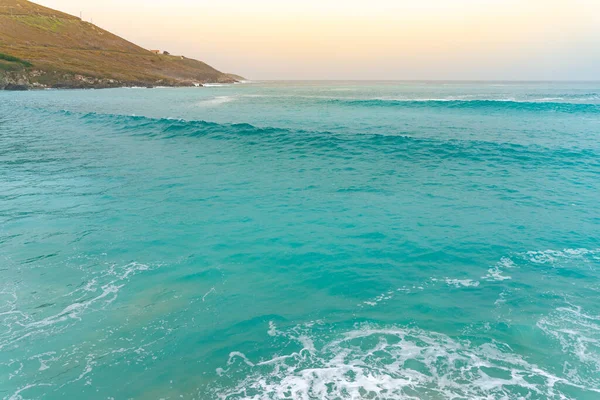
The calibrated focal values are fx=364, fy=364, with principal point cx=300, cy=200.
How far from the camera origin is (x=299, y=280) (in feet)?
31.3

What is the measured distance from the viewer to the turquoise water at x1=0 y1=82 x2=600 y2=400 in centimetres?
636

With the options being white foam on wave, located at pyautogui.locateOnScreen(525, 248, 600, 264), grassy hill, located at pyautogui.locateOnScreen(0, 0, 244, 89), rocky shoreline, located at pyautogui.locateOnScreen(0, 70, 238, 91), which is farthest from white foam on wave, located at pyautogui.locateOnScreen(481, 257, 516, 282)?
grassy hill, located at pyautogui.locateOnScreen(0, 0, 244, 89)

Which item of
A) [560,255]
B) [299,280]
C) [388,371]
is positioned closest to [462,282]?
[560,255]

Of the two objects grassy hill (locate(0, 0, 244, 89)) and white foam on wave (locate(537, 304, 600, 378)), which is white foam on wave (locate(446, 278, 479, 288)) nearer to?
white foam on wave (locate(537, 304, 600, 378))

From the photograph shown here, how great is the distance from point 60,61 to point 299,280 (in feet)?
521

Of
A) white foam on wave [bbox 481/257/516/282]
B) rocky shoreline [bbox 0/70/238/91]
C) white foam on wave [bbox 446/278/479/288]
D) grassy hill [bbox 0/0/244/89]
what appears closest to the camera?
white foam on wave [bbox 446/278/479/288]

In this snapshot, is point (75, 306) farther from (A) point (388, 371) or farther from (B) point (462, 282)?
(B) point (462, 282)

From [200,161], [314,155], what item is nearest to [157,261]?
[200,161]

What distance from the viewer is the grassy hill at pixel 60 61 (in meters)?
108

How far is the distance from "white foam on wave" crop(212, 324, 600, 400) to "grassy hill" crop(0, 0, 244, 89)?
408 ft

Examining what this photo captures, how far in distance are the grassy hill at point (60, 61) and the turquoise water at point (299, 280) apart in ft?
365

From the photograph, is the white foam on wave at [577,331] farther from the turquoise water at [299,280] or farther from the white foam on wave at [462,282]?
the white foam on wave at [462,282]

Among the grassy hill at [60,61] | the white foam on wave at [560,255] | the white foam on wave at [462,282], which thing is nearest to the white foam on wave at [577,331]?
the white foam on wave at [462,282]

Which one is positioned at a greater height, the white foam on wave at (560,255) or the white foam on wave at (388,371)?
the white foam on wave at (560,255)
